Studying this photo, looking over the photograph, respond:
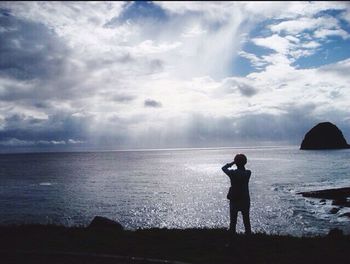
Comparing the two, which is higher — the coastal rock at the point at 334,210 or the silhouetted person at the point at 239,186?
the silhouetted person at the point at 239,186

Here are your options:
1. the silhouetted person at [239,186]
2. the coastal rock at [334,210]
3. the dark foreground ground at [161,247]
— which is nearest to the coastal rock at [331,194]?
the coastal rock at [334,210]

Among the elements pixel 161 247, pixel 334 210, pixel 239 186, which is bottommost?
pixel 334 210

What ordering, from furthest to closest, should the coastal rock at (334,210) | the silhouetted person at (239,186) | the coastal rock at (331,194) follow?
1. the coastal rock at (331,194)
2. the coastal rock at (334,210)
3. the silhouetted person at (239,186)

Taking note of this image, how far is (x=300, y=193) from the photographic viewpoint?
2100 inches

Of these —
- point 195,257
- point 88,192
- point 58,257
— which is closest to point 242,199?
point 195,257

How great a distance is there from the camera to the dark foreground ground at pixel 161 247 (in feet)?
33.7

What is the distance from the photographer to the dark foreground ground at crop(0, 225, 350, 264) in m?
10.3

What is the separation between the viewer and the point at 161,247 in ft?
39.3

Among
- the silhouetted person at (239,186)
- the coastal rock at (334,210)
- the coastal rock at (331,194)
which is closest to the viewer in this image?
the silhouetted person at (239,186)

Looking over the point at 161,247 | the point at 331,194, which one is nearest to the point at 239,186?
the point at 161,247

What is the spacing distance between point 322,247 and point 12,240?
11717mm

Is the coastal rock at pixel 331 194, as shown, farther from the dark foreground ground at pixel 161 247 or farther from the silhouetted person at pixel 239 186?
the silhouetted person at pixel 239 186

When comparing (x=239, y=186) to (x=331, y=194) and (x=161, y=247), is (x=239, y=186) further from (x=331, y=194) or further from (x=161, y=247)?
(x=331, y=194)

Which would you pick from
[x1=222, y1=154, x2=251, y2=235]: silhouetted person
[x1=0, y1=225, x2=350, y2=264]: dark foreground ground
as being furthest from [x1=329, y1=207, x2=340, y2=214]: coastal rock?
[x1=222, y1=154, x2=251, y2=235]: silhouetted person
